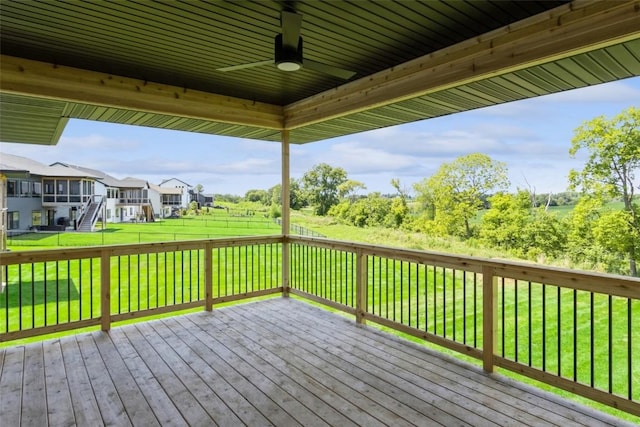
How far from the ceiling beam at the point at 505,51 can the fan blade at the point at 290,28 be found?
141 cm

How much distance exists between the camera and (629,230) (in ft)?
11.2

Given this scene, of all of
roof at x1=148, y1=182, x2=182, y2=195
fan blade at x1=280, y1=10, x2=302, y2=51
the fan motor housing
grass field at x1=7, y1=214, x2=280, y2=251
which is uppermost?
fan blade at x1=280, y1=10, x2=302, y2=51

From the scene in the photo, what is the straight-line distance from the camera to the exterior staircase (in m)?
4.19

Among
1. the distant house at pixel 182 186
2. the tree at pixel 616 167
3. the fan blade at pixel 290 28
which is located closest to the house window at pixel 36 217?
the distant house at pixel 182 186

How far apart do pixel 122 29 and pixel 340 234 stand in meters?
3.57

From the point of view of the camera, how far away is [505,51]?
281cm

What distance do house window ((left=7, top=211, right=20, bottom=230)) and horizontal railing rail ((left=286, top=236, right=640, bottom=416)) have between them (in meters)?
3.25

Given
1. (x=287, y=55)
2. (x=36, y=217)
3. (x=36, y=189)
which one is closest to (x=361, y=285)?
(x=287, y=55)

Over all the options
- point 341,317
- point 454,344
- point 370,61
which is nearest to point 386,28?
point 370,61

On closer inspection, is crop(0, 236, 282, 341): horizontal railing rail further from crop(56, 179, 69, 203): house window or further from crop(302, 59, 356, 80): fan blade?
crop(302, 59, 356, 80): fan blade

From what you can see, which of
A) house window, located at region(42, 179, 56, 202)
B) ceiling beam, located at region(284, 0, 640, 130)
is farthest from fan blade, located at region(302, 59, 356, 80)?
house window, located at region(42, 179, 56, 202)

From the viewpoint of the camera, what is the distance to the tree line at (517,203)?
11.4 feet

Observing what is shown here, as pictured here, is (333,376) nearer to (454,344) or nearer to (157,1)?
(454,344)

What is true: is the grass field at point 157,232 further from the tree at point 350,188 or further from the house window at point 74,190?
the tree at point 350,188
